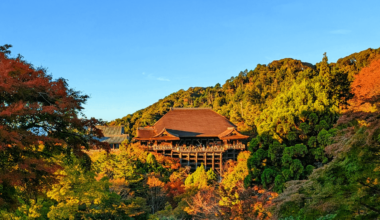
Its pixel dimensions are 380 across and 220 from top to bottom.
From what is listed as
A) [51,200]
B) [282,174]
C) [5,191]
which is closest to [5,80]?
[5,191]

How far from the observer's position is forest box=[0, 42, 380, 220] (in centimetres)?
621

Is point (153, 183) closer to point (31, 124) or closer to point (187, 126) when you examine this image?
point (187, 126)

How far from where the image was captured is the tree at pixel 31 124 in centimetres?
576

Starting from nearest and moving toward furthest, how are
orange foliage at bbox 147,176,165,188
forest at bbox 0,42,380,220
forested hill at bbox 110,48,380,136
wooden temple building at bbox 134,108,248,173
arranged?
forest at bbox 0,42,380,220 → orange foliage at bbox 147,176,165,188 → wooden temple building at bbox 134,108,248,173 → forested hill at bbox 110,48,380,136

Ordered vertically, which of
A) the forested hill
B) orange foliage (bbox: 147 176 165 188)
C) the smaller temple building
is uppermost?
the forested hill

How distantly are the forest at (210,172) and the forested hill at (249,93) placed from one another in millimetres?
2790

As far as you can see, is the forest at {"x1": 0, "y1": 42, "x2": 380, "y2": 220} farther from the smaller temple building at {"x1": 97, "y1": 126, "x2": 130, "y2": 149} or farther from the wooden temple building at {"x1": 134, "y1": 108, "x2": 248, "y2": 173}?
the smaller temple building at {"x1": 97, "y1": 126, "x2": 130, "y2": 149}

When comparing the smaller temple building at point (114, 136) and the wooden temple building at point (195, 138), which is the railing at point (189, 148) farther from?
the smaller temple building at point (114, 136)

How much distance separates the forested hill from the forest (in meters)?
2.79

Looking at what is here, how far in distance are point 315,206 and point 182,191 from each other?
1491cm

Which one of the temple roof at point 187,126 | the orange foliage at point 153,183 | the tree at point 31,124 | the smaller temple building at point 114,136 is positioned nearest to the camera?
the tree at point 31,124

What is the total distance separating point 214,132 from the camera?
3139 centimetres

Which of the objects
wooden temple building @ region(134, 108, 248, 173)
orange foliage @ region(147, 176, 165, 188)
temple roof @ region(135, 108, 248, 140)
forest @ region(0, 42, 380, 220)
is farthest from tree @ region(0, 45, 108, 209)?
temple roof @ region(135, 108, 248, 140)

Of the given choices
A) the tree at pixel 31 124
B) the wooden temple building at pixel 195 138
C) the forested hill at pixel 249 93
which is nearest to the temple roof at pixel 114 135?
the wooden temple building at pixel 195 138
